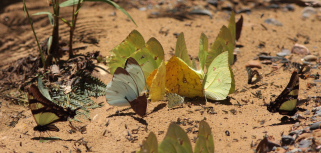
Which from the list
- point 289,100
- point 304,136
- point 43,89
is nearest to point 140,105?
point 43,89

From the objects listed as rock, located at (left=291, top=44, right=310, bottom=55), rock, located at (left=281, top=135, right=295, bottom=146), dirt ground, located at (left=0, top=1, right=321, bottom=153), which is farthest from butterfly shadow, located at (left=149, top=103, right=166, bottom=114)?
rock, located at (left=291, top=44, right=310, bottom=55)

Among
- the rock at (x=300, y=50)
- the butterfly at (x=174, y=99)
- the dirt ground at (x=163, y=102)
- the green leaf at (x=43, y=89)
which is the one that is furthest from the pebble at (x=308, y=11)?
the green leaf at (x=43, y=89)

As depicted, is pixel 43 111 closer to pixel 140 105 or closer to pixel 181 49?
pixel 140 105

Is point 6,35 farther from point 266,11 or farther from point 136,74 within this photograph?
point 266,11

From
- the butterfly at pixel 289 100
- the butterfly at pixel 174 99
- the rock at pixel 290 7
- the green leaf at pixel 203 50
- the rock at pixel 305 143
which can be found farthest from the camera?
the rock at pixel 290 7

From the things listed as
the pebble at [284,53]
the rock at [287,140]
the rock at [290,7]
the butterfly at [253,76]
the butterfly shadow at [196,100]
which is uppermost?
the rock at [290,7]

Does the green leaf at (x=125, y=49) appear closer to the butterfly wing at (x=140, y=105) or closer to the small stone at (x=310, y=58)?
the butterfly wing at (x=140, y=105)

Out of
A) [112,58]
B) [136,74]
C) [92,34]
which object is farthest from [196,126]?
[92,34]
